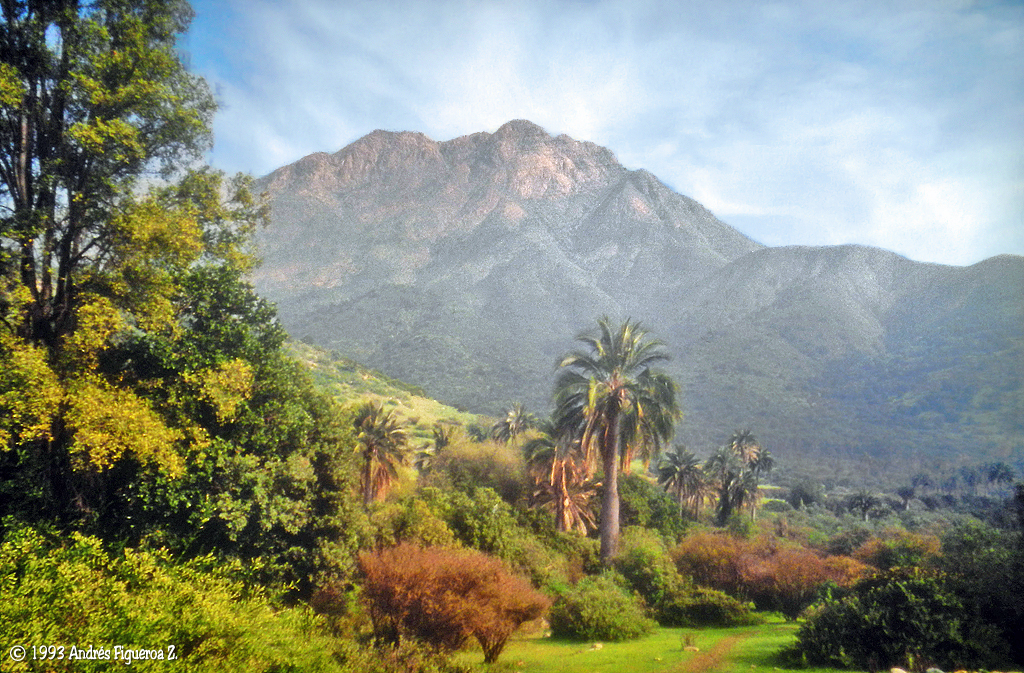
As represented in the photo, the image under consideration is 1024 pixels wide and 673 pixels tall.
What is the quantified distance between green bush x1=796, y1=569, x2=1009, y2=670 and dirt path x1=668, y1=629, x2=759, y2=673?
7.53 feet

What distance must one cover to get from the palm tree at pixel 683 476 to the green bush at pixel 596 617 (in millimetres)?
41310

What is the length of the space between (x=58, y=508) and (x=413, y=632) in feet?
26.8

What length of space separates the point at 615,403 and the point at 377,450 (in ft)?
59.7

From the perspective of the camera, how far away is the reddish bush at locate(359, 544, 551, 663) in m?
13.2

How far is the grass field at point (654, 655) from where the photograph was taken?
14570mm

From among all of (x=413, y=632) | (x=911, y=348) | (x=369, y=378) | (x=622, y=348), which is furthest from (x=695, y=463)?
(x=911, y=348)

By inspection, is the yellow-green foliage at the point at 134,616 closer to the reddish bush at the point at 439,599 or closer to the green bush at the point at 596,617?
the reddish bush at the point at 439,599

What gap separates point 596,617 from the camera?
62.1 feet

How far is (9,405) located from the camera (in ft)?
30.3

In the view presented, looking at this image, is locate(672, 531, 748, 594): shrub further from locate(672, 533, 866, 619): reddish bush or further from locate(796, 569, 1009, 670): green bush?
locate(796, 569, 1009, 670): green bush

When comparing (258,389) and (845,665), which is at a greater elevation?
(258,389)

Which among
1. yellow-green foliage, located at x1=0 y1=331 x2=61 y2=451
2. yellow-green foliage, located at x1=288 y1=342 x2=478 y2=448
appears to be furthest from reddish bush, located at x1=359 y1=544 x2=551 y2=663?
yellow-green foliage, located at x1=288 y1=342 x2=478 y2=448

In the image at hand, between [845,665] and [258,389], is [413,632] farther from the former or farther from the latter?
[845,665]

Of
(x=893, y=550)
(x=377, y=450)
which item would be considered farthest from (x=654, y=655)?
(x=377, y=450)
